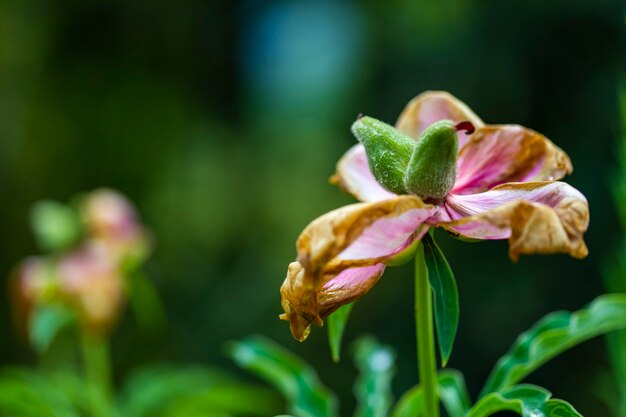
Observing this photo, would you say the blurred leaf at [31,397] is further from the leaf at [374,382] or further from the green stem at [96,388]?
the leaf at [374,382]

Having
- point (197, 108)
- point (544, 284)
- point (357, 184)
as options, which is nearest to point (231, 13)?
point (197, 108)

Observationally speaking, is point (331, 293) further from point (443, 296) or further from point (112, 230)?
point (112, 230)

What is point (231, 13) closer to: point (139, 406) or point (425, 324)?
point (139, 406)

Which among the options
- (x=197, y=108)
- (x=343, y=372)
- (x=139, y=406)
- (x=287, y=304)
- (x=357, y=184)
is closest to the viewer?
(x=287, y=304)

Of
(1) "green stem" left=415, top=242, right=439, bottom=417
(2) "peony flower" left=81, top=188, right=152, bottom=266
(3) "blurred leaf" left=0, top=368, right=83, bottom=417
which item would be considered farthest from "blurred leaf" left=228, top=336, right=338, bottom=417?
(2) "peony flower" left=81, top=188, right=152, bottom=266

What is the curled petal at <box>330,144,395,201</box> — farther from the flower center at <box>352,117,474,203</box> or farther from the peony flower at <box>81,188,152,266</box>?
the peony flower at <box>81,188,152,266</box>

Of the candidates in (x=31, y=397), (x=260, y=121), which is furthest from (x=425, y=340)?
(x=260, y=121)
